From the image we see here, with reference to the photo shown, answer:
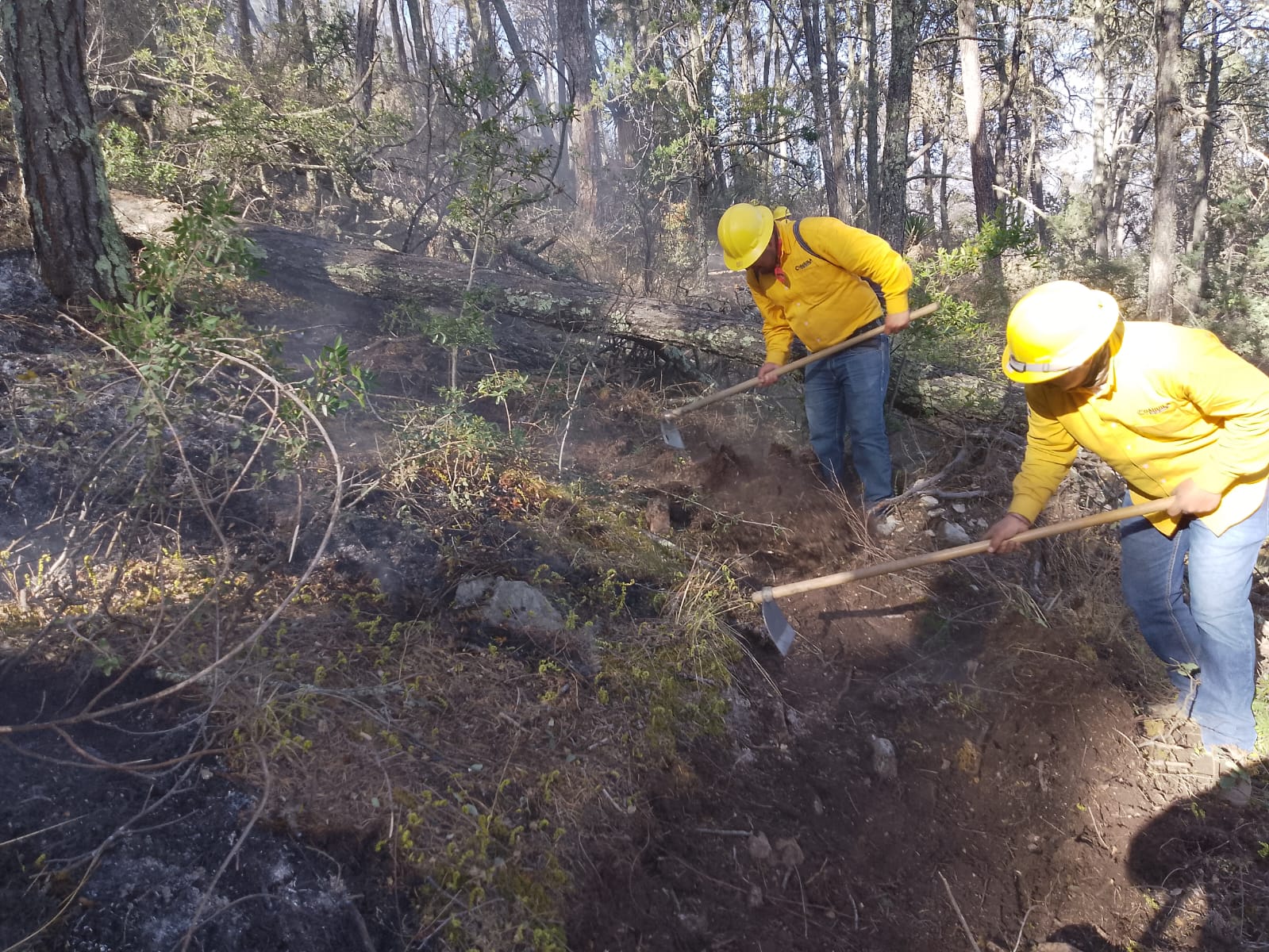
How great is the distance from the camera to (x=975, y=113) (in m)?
10.3

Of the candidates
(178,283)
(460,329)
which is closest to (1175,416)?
(460,329)

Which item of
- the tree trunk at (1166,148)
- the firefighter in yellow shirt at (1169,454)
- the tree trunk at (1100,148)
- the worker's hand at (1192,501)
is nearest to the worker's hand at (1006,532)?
the firefighter in yellow shirt at (1169,454)

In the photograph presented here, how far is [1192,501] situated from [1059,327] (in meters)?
0.80

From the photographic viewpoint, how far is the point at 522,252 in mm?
8344

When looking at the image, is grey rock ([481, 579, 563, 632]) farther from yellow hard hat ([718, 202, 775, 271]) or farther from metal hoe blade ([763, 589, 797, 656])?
yellow hard hat ([718, 202, 775, 271])

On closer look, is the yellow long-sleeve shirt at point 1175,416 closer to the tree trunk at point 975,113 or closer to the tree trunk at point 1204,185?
the tree trunk at point 975,113

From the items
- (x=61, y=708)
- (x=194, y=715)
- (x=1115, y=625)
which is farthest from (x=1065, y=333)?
(x=61, y=708)

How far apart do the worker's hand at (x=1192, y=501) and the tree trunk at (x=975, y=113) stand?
9000 mm

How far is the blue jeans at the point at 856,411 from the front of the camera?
4008 mm

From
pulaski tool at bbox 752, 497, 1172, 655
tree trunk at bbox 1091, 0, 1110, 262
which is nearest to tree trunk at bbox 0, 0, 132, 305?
pulaski tool at bbox 752, 497, 1172, 655

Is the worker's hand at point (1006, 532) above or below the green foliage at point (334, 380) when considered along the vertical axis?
below

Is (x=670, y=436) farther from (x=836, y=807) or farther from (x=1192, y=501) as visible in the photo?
(x=1192, y=501)

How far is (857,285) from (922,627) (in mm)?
1841

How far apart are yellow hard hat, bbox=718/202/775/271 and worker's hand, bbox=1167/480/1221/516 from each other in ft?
7.05
